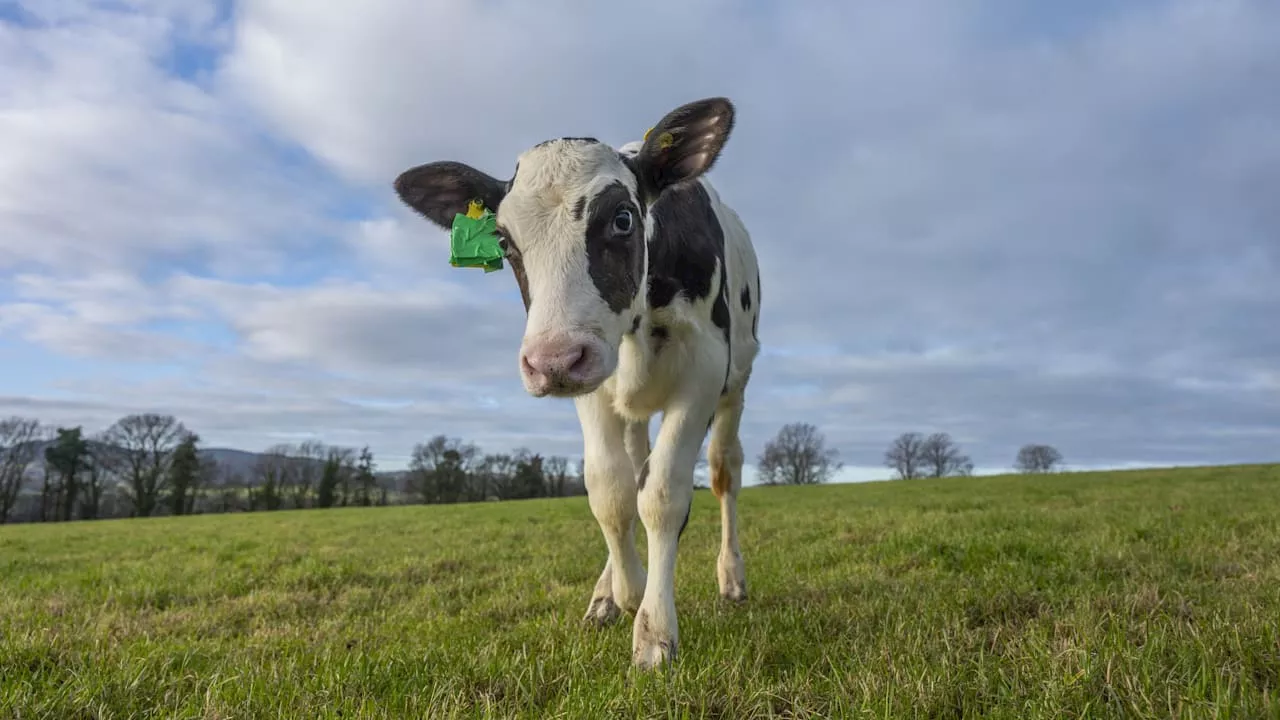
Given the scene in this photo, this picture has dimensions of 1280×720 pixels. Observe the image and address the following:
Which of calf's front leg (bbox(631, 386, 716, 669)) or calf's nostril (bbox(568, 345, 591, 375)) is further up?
calf's nostril (bbox(568, 345, 591, 375))

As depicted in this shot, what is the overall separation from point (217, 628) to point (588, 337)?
3477 mm

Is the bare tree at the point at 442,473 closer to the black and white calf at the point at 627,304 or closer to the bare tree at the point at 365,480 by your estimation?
the bare tree at the point at 365,480

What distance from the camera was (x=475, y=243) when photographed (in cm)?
374

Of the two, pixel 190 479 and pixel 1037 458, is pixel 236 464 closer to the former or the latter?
pixel 190 479

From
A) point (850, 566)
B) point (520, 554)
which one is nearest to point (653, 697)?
point (850, 566)

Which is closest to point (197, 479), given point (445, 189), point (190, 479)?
point (190, 479)

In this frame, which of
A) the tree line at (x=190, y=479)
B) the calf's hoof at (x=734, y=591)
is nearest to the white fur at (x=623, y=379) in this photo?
the calf's hoof at (x=734, y=591)

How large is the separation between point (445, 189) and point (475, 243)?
75 cm

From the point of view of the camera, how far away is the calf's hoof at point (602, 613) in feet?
13.6

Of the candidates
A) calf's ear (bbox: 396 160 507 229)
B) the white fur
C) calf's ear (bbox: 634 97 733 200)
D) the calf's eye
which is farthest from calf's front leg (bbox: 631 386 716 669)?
calf's ear (bbox: 396 160 507 229)

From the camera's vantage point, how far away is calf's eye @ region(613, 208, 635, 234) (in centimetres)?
346

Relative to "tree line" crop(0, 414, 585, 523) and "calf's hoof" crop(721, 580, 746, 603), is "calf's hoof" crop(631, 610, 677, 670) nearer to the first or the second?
"calf's hoof" crop(721, 580, 746, 603)

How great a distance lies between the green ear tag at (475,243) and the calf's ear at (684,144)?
0.81 m

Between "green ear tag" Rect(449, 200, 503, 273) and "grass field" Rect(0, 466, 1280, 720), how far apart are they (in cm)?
183
